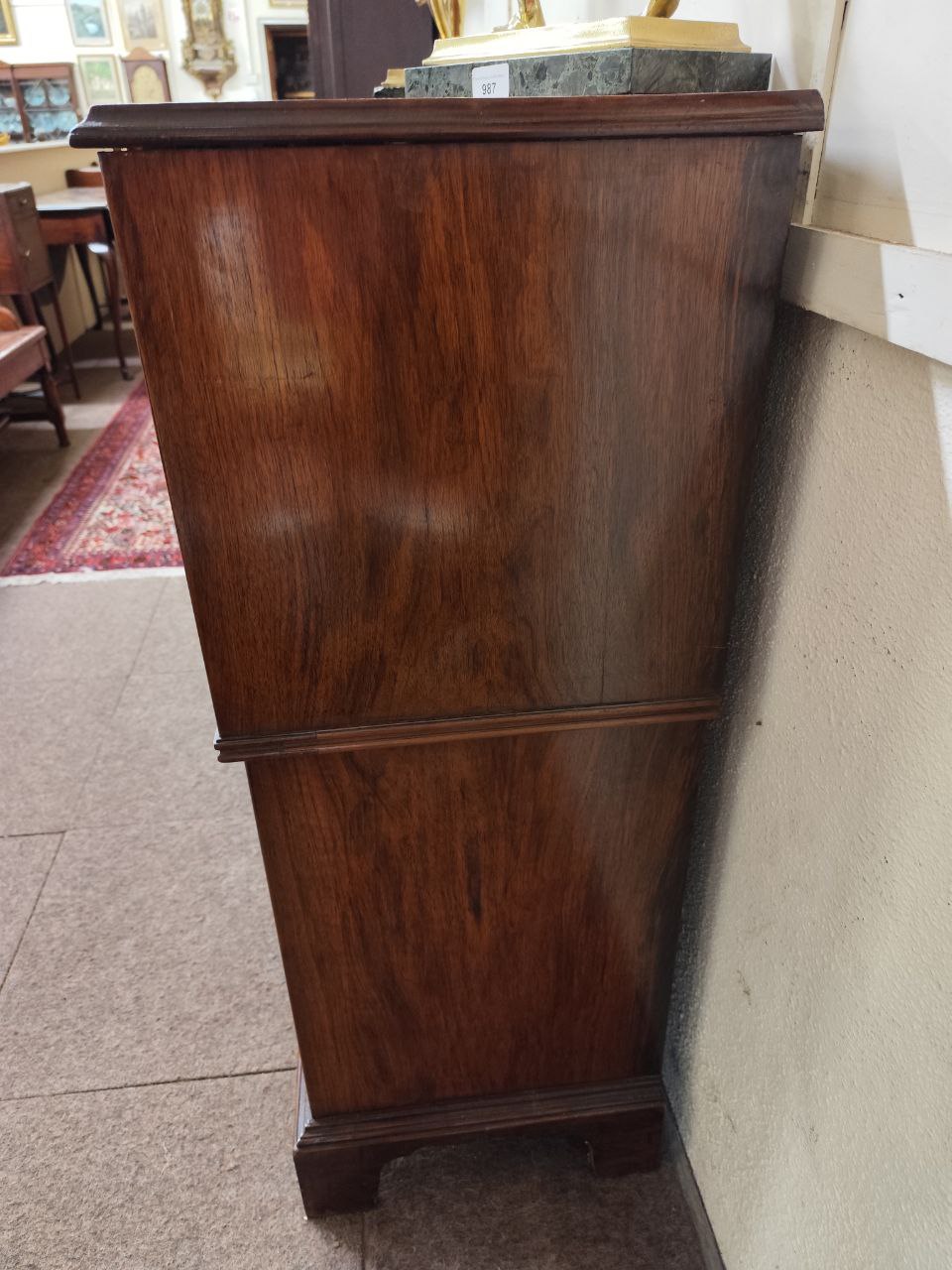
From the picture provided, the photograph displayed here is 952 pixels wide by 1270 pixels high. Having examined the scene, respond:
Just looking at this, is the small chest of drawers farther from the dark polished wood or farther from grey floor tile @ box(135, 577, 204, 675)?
the dark polished wood

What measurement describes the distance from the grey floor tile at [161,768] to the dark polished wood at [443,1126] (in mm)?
839

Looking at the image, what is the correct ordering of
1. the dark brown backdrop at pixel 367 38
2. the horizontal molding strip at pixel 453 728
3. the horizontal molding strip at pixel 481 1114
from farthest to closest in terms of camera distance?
1. the dark brown backdrop at pixel 367 38
2. the horizontal molding strip at pixel 481 1114
3. the horizontal molding strip at pixel 453 728

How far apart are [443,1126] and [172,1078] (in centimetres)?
47

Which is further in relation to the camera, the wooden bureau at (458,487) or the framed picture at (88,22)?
the framed picture at (88,22)

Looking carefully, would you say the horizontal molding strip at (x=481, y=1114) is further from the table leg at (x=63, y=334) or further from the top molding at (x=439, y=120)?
the table leg at (x=63, y=334)

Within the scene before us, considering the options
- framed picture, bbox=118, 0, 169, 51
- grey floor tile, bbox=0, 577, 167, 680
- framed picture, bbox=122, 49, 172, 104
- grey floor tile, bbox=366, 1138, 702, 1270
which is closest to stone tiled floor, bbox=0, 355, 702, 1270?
grey floor tile, bbox=366, 1138, 702, 1270

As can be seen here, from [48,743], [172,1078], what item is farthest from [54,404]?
[172,1078]

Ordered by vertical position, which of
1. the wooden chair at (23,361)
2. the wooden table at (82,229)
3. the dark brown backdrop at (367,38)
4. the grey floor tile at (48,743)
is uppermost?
the dark brown backdrop at (367,38)

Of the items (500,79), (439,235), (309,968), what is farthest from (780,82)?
(309,968)

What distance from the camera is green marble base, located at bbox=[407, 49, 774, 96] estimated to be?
69 centimetres

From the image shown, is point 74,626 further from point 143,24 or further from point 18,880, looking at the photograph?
point 143,24

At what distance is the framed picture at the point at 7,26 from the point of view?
27.1 ft

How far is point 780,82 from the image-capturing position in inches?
29.9

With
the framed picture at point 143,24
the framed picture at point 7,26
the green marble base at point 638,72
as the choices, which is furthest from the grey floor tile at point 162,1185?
the framed picture at point 7,26
